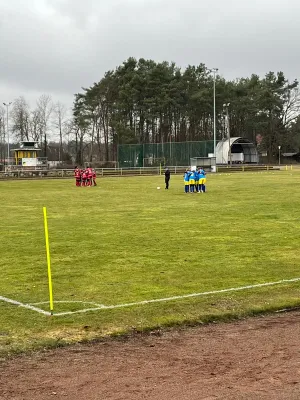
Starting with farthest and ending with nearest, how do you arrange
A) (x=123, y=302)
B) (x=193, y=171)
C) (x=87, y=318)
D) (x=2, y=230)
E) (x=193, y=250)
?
(x=193, y=171), (x=2, y=230), (x=193, y=250), (x=123, y=302), (x=87, y=318)

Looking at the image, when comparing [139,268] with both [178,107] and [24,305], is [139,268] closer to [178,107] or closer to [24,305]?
[24,305]

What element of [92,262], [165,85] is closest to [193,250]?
[92,262]

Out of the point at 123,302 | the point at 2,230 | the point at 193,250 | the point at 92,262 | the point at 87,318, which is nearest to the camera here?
the point at 87,318

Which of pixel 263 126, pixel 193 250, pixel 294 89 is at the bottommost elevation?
pixel 193 250

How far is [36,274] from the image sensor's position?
11344mm

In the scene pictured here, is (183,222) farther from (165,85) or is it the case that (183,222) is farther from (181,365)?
(165,85)

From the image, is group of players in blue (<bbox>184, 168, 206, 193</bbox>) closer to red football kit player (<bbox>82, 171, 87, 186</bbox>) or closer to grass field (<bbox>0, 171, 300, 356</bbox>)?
red football kit player (<bbox>82, 171, 87, 186</bbox>)

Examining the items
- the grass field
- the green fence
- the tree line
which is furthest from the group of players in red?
the tree line

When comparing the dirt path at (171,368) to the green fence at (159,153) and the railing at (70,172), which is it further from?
the green fence at (159,153)

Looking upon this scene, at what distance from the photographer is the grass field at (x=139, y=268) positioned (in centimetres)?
806

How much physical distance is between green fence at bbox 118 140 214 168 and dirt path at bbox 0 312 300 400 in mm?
77512

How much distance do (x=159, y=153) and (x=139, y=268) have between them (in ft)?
246

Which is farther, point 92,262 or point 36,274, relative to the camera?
point 92,262

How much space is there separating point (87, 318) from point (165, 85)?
92.4m
